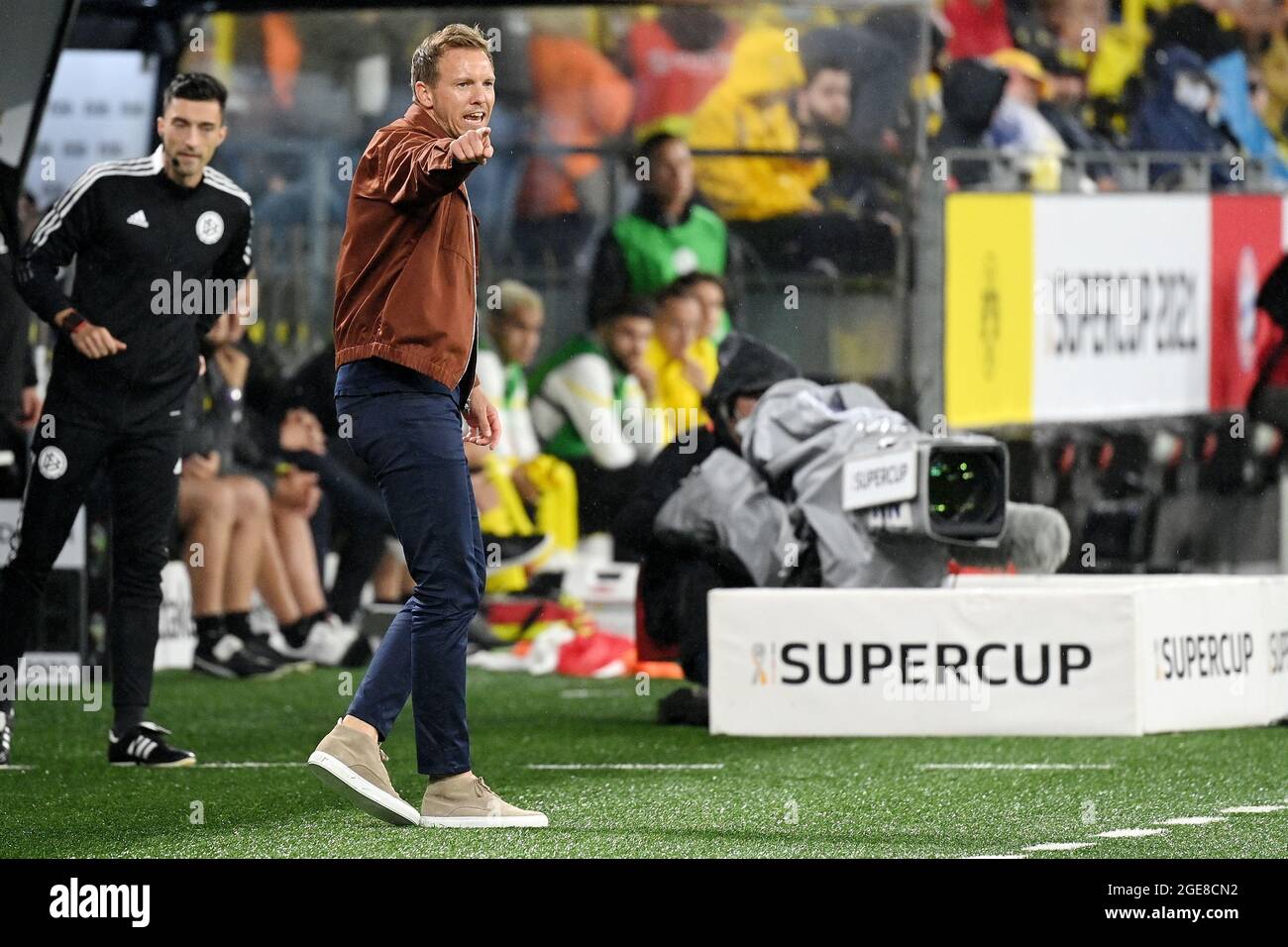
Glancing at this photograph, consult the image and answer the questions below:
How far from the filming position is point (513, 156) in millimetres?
11867

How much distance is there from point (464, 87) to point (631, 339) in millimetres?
6265

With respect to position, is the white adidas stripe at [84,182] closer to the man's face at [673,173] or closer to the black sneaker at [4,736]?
the black sneaker at [4,736]

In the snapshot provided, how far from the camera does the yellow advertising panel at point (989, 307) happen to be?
37.3ft

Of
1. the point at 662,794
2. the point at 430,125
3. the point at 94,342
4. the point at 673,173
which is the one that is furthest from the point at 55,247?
the point at 673,173

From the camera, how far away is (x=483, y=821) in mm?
5508

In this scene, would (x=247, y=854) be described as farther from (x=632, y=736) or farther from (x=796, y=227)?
(x=796, y=227)

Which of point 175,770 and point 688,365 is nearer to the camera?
point 175,770

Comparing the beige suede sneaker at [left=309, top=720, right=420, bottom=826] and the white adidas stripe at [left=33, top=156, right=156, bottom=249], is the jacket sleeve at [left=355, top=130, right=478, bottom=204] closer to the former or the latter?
the beige suede sneaker at [left=309, top=720, right=420, bottom=826]

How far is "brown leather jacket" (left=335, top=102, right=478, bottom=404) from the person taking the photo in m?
5.38

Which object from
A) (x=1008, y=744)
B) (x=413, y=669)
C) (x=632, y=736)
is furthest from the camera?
(x=632, y=736)

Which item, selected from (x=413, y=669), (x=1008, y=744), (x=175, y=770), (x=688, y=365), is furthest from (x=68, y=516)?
(x=688, y=365)

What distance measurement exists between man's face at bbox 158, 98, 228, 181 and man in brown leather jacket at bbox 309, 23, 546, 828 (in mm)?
1794

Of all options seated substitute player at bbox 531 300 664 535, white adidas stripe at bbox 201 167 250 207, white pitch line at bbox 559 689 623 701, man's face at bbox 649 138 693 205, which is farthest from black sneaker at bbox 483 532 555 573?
white adidas stripe at bbox 201 167 250 207
